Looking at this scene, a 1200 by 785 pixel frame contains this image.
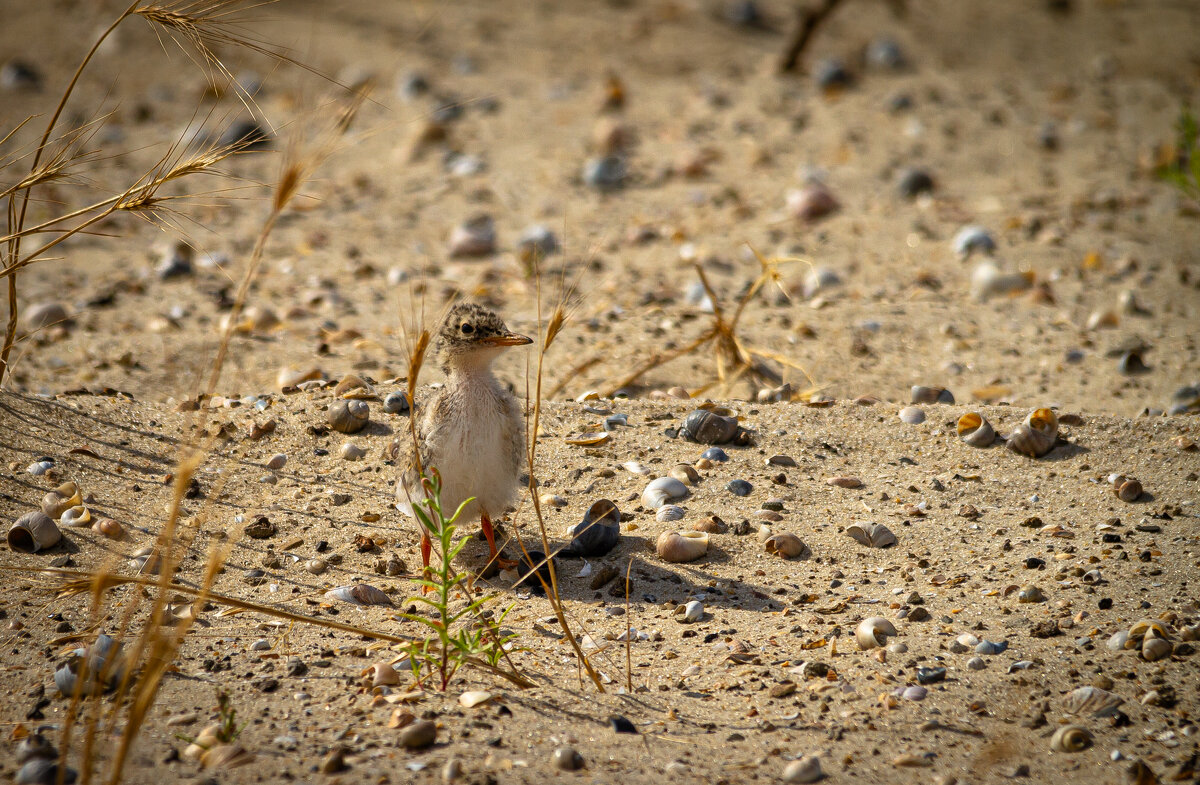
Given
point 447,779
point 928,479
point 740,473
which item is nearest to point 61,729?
point 447,779

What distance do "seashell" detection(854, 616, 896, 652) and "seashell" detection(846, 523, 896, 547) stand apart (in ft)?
2.03

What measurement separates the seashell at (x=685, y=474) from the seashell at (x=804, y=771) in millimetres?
1821

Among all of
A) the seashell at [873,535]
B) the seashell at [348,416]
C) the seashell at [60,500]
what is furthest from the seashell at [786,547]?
the seashell at [60,500]

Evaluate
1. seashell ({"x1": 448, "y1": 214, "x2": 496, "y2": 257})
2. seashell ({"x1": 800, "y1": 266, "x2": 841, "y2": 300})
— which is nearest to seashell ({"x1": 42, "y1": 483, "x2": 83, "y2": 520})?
seashell ({"x1": 448, "y1": 214, "x2": 496, "y2": 257})

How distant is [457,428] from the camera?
4.22 meters

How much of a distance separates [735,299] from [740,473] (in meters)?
2.67

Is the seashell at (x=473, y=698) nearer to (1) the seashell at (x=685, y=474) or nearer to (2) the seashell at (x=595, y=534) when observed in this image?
(2) the seashell at (x=595, y=534)

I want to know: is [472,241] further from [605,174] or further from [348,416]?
[348,416]

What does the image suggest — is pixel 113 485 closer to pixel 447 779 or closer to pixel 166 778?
pixel 166 778

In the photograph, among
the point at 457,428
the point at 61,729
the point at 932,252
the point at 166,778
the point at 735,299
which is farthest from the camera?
the point at 932,252

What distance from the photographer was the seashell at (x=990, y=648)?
11.4 ft

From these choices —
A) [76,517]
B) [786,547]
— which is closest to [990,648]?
[786,547]

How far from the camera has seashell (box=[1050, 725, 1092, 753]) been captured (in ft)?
9.99

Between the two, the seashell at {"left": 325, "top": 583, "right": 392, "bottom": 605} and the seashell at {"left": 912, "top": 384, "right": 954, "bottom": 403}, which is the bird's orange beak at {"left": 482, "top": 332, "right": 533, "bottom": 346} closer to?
the seashell at {"left": 325, "top": 583, "right": 392, "bottom": 605}
